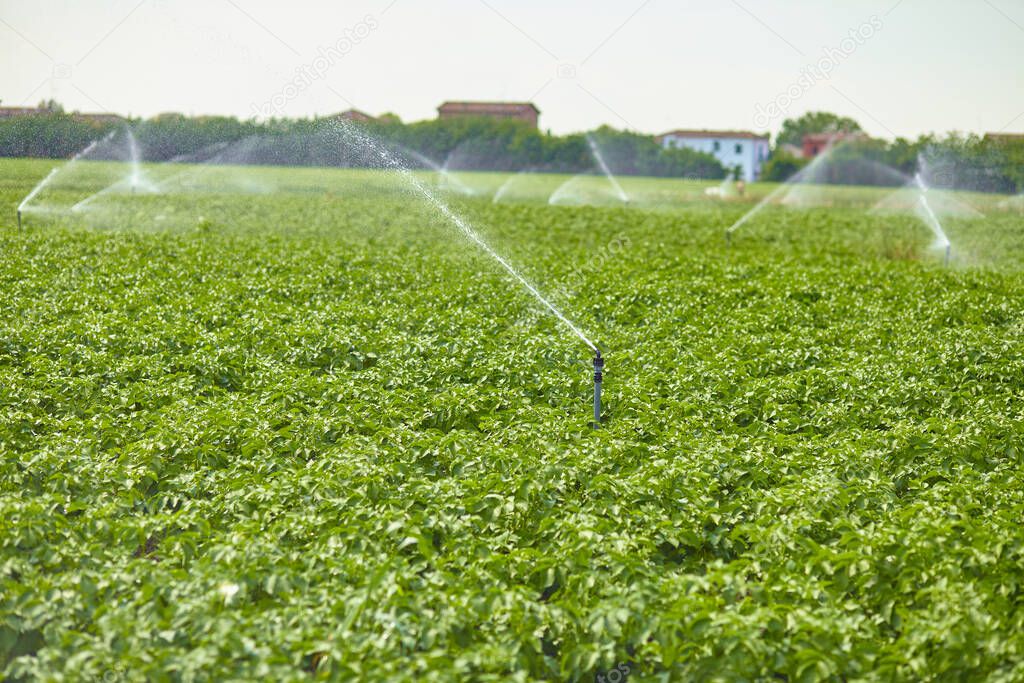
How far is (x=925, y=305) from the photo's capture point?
12.4 meters

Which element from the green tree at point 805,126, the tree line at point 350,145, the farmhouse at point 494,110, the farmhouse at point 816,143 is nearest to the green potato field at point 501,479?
the tree line at point 350,145

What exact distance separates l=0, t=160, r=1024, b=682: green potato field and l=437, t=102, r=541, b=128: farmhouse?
130ft

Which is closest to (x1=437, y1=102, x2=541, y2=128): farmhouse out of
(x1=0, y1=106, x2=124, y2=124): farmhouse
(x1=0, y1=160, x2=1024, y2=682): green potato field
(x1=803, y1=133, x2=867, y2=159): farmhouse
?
(x1=0, y1=106, x2=124, y2=124): farmhouse

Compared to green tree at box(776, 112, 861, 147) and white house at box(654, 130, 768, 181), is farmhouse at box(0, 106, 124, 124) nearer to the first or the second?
white house at box(654, 130, 768, 181)

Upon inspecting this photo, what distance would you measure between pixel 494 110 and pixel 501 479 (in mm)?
57571

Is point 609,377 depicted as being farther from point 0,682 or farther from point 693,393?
point 0,682

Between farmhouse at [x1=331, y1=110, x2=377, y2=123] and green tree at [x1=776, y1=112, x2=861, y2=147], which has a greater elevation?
green tree at [x1=776, y1=112, x2=861, y2=147]

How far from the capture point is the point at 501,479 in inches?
235

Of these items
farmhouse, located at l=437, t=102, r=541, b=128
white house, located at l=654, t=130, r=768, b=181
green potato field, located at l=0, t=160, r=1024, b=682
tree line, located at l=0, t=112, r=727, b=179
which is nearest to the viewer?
green potato field, located at l=0, t=160, r=1024, b=682

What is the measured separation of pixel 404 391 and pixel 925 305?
804cm

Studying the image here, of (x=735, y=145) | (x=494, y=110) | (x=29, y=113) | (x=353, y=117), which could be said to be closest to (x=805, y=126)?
(x=735, y=145)

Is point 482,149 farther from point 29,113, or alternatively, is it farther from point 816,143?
point 816,143

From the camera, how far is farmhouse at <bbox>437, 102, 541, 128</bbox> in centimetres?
5443

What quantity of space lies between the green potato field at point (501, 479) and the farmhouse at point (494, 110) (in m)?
39.6
